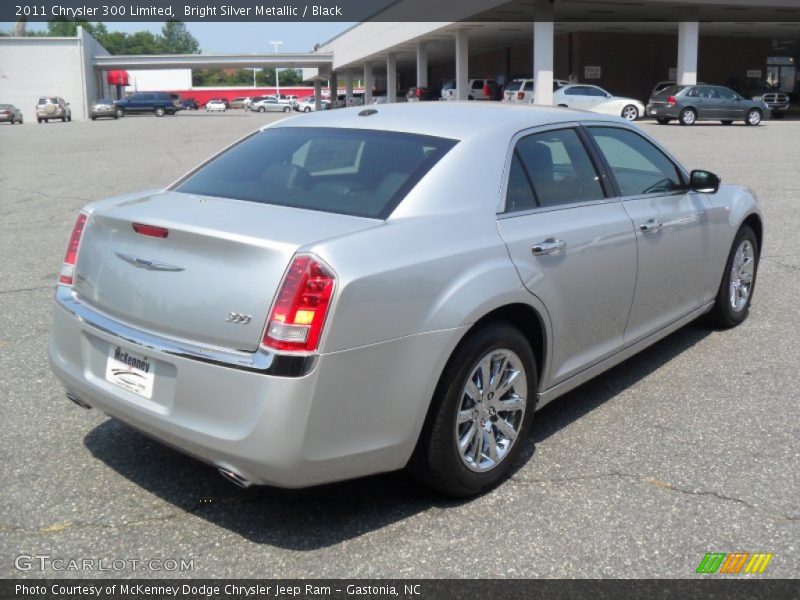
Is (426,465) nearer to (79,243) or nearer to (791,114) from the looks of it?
(79,243)

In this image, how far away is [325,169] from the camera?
3.97 m

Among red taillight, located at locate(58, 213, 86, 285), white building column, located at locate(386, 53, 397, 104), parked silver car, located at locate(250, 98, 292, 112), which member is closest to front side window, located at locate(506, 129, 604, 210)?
red taillight, located at locate(58, 213, 86, 285)

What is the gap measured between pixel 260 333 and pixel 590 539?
60.3 inches

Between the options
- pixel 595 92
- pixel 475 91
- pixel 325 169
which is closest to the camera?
pixel 325 169

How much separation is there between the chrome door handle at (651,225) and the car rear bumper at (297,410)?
70.9 inches

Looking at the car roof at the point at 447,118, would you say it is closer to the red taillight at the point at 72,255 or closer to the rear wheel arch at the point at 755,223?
the red taillight at the point at 72,255

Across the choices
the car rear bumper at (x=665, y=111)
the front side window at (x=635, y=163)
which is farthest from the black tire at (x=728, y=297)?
the car rear bumper at (x=665, y=111)

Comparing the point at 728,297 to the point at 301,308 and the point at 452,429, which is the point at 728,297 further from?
the point at 301,308

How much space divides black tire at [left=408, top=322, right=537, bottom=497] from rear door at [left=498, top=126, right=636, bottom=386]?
376 millimetres

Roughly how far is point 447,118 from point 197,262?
161 centimetres

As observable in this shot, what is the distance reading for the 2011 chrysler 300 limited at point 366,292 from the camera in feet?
9.82

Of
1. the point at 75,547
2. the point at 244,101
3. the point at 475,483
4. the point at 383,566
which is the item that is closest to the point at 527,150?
the point at 475,483

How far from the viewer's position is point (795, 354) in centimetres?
559

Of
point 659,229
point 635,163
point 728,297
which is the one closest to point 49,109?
point 728,297
